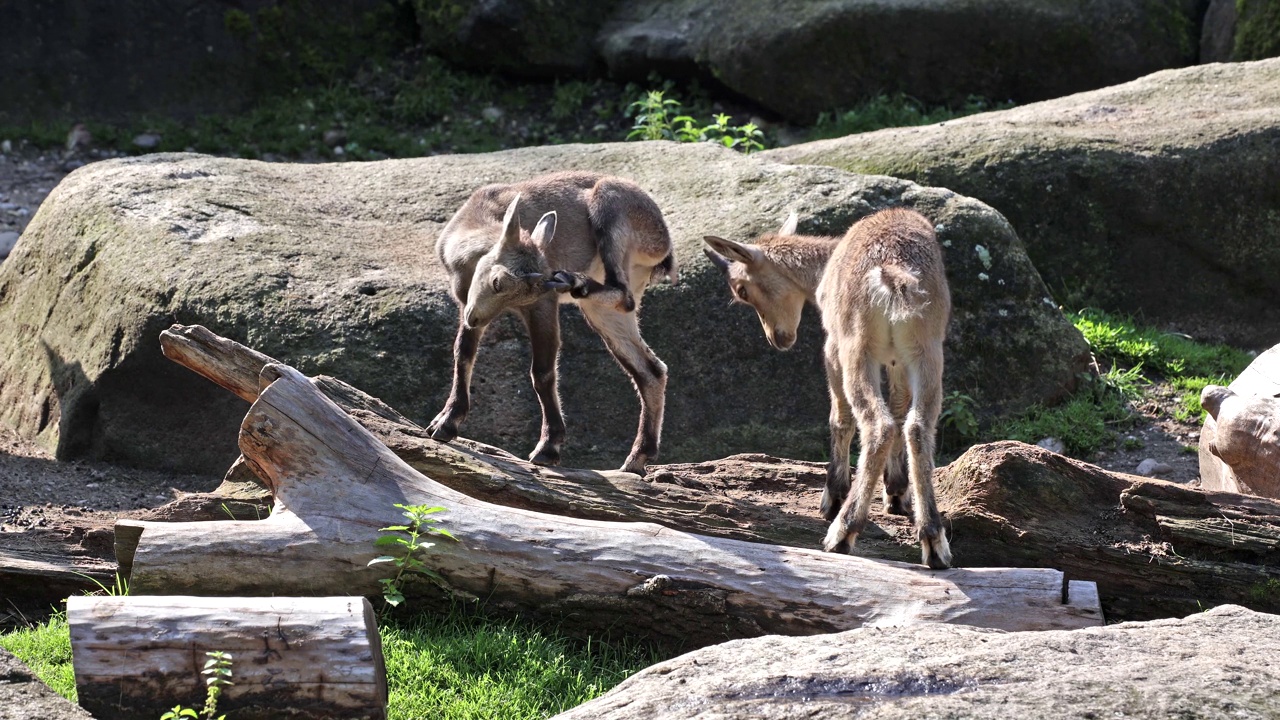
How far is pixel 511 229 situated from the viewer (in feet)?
21.2

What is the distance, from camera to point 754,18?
14117 mm

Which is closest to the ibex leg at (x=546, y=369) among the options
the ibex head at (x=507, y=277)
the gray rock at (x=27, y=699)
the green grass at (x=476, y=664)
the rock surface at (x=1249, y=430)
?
the ibex head at (x=507, y=277)

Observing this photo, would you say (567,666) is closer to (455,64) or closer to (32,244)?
(32,244)

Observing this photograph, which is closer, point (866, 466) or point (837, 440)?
point (866, 466)

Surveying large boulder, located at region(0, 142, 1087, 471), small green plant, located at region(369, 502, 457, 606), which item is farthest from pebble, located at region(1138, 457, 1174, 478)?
small green plant, located at region(369, 502, 457, 606)

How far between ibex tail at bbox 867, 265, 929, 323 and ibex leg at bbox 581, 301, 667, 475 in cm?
196

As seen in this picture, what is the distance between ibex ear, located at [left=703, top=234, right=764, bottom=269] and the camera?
22.6 feet

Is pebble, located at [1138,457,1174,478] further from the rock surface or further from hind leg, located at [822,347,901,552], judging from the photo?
hind leg, located at [822,347,901,552]

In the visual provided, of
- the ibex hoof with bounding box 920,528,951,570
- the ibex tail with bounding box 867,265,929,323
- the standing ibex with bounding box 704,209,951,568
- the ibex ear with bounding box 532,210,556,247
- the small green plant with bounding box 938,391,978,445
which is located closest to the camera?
the ibex hoof with bounding box 920,528,951,570

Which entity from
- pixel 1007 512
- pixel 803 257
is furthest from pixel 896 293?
pixel 803 257

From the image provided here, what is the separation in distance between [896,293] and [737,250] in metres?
1.58

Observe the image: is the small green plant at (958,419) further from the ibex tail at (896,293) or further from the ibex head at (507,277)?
the ibex head at (507,277)

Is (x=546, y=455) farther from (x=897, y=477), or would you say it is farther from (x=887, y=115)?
(x=887, y=115)

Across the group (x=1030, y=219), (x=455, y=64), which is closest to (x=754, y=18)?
(x=455, y=64)
